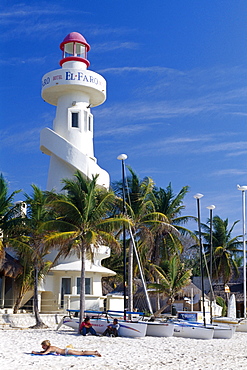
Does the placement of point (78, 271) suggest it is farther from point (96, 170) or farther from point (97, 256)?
point (96, 170)

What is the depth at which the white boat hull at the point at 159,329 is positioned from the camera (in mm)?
20812

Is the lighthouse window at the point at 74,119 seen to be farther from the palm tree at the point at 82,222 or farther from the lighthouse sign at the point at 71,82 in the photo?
the palm tree at the point at 82,222

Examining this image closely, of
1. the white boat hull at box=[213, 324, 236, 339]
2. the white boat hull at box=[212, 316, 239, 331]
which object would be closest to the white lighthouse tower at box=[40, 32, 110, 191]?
the white boat hull at box=[212, 316, 239, 331]

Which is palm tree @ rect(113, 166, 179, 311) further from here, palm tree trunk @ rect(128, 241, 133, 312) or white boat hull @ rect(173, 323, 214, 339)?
white boat hull @ rect(173, 323, 214, 339)

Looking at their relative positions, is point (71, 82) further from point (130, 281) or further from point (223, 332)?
point (223, 332)

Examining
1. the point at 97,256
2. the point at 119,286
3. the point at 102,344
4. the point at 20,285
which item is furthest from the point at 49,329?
the point at 119,286

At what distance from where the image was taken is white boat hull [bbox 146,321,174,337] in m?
20.8

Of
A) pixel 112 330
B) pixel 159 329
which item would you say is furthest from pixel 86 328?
pixel 159 329

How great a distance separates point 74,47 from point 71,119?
4816mm

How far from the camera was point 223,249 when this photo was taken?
4116 cm

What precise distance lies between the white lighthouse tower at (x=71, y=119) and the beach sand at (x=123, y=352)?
986 centimetres

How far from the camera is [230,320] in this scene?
2700cm

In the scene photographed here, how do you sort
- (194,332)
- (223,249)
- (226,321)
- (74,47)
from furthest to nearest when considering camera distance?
1. (223,249)
2. (74,47)
3. (226,321)
4. (194,332)

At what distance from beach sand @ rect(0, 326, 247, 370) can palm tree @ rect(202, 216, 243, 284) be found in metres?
18.7
